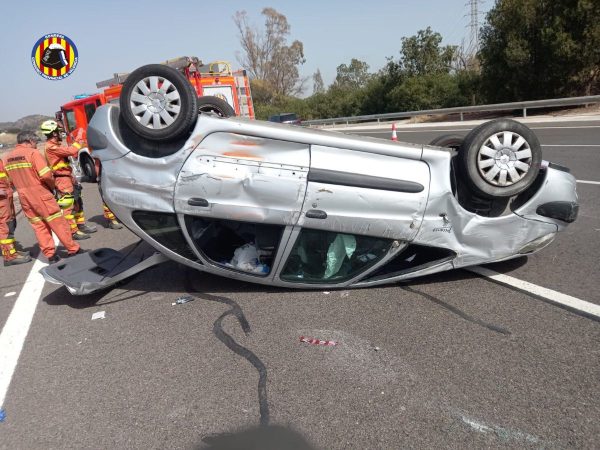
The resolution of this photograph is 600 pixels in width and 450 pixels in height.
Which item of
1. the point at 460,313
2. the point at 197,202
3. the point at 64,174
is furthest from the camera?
the point at 64,174

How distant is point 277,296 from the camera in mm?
3910

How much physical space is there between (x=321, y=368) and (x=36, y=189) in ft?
14.7

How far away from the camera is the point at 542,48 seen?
21625mm

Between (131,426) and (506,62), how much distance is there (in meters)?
26.0

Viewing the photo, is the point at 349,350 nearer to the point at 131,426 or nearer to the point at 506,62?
the point at 131,426

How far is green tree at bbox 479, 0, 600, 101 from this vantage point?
1970cm

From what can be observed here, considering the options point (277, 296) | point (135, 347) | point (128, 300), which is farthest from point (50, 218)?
point (277, 296)

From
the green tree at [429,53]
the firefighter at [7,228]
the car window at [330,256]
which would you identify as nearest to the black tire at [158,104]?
the car window at [330,256]

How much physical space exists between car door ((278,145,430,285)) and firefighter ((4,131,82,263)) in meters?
3.58

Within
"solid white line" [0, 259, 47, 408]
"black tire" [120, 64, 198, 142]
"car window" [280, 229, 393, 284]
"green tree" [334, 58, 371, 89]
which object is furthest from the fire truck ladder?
"green tree" [334, 58, 371, 89]

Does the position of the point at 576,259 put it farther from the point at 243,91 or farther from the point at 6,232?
the point at 243,91

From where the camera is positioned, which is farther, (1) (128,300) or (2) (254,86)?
(2) (254,86)

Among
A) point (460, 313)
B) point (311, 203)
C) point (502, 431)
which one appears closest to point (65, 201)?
point (311, 203)

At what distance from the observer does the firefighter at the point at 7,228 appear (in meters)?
6.11
